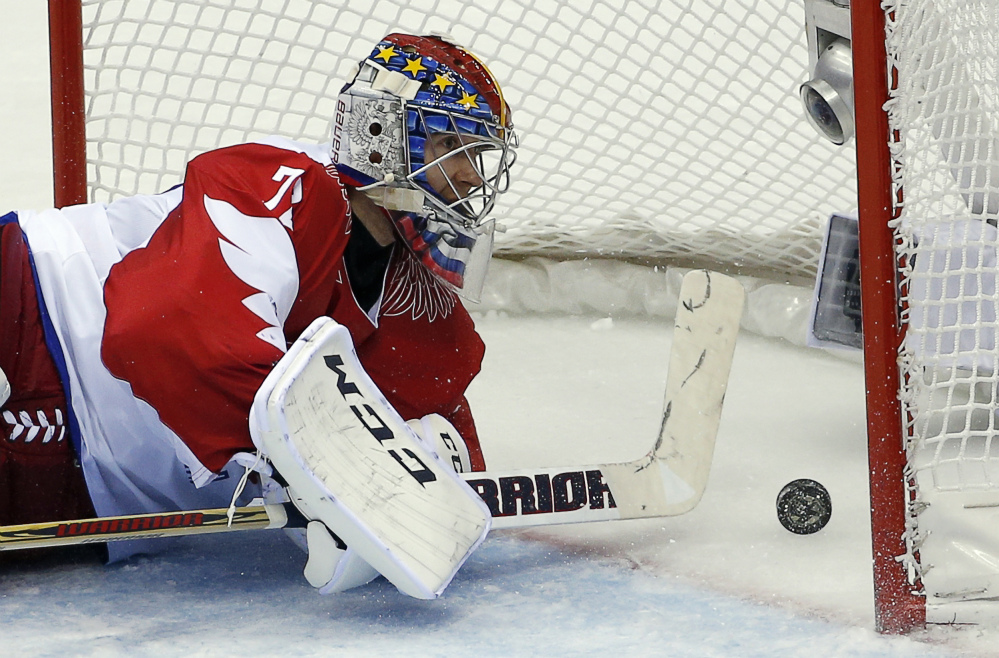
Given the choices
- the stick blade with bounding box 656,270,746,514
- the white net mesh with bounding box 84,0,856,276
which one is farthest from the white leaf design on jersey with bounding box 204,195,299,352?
the white net mesh with bounding box 84,0,856,276

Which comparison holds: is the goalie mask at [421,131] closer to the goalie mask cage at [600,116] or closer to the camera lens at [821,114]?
the camera lens at [821,114]

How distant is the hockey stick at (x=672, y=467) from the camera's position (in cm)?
208

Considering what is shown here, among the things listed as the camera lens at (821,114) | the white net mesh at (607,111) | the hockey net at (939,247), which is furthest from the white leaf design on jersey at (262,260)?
the white net mesh at (607,111)

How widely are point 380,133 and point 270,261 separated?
11.9 inches

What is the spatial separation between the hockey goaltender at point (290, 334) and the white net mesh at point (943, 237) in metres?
0.63

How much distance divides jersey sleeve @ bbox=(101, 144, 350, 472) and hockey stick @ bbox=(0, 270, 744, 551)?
43 centimetres

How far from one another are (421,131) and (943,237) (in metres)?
0.89

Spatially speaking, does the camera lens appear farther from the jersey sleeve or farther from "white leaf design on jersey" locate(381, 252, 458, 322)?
the jersey sleeve

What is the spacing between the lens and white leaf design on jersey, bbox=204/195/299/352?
1850mm

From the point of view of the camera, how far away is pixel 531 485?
2100 millimetres

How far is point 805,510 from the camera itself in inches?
83.3

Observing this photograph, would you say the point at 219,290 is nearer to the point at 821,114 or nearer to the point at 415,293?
the point at 415,293

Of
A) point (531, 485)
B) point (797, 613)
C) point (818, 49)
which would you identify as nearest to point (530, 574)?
point (531, 485)

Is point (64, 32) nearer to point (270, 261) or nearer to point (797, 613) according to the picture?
point (270, 261)
